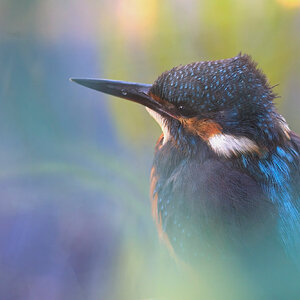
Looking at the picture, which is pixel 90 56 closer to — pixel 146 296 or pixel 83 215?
pixel 83 215

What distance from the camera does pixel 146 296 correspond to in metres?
0.77

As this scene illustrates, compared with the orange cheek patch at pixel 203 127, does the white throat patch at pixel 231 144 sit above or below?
below

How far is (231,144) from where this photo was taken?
0.57 metres

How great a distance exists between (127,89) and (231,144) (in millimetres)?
205

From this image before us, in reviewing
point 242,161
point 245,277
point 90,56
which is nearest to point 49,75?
point 90,56

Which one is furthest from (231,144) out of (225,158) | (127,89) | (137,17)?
(137,17)

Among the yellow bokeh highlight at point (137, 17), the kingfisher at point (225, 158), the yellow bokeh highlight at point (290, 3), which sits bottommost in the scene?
the kingfisher at point (225, 158)

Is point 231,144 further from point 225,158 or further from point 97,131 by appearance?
point 97,131

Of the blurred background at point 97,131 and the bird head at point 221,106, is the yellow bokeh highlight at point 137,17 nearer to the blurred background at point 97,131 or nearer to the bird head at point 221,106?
the blurred background at point 97,131

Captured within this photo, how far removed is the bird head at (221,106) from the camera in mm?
534

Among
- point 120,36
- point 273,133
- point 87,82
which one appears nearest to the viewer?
point 273,133

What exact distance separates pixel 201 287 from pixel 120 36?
0.50 meters

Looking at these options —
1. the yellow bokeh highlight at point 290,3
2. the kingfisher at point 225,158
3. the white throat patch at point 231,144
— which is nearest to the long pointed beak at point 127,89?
the kingfisher at point 225,158

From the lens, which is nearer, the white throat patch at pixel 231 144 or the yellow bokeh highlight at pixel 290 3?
the white throat patch at pixel 231 144
